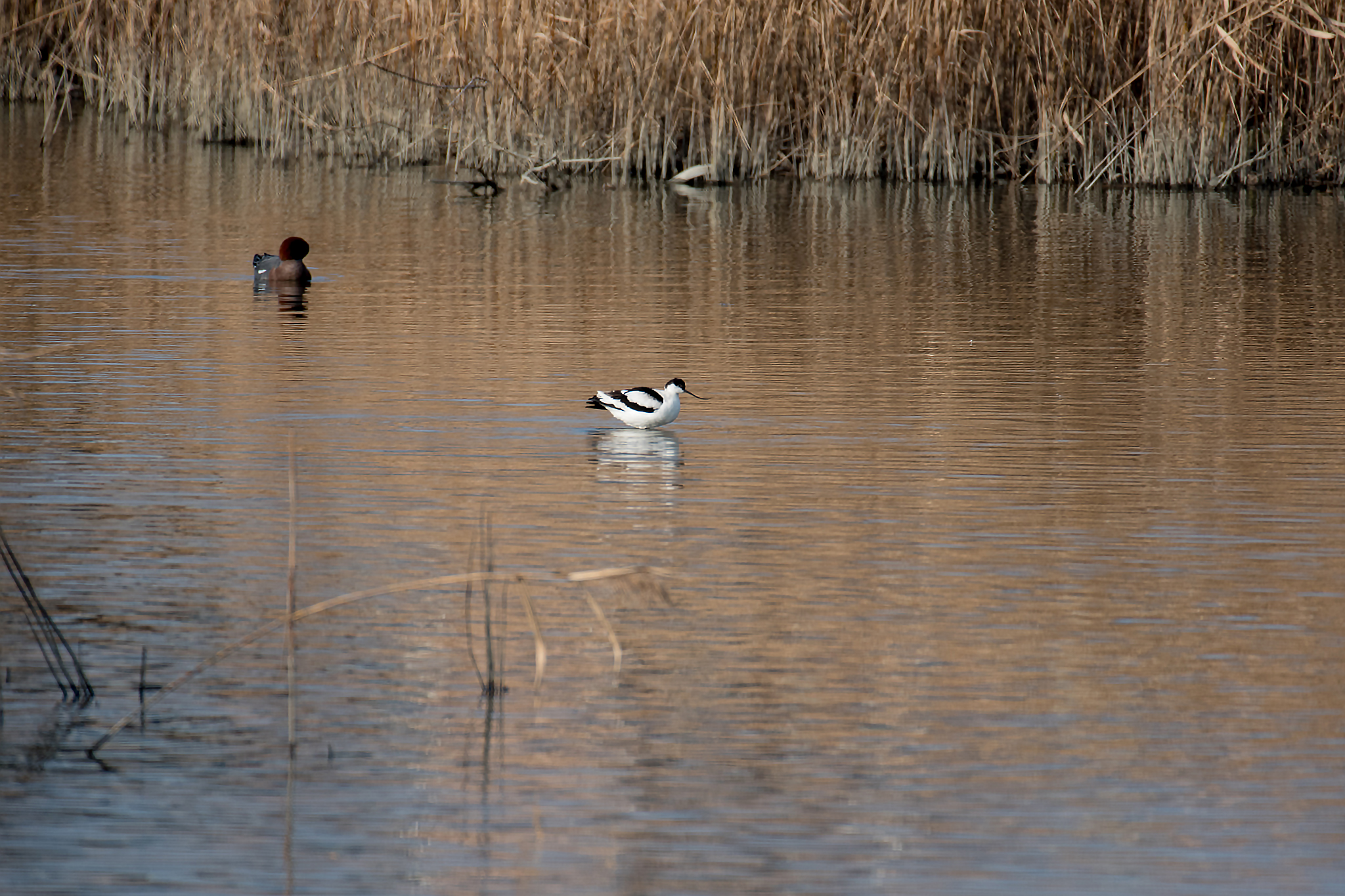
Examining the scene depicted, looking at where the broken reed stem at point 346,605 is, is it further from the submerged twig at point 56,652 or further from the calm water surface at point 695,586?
the submerged twig at point 56,652

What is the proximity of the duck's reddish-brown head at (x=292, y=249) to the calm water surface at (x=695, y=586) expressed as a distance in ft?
2.39

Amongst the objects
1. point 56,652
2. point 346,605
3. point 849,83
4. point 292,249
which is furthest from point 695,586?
point 849,83

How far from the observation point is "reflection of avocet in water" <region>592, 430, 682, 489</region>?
9000 mm

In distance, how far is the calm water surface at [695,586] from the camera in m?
4.89

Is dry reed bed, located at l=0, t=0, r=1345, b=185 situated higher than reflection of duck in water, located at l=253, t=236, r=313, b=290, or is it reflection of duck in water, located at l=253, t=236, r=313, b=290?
dry reed bed, located at l=0, t=0, r=1345, b=185

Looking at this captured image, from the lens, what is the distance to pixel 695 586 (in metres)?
7.07

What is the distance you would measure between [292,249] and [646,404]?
684 centimetres

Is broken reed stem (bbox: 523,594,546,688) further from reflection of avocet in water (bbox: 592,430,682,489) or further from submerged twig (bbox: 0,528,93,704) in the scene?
reflection of avocet in water (bbox: 592,430,682,489)

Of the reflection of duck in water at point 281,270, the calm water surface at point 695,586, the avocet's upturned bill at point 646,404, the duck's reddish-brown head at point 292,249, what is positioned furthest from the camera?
the duck's reddish-brown head at point 292,249

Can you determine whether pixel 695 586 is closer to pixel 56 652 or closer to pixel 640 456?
pixel 56 652

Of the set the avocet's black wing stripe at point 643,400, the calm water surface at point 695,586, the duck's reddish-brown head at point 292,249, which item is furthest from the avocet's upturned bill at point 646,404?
the duck's reddish-brown head at point 292,249

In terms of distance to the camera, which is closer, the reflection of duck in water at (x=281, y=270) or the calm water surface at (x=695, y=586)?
the calm water surface at (x=695, y=586)

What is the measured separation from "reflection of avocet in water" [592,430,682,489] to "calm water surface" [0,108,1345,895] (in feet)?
0.11

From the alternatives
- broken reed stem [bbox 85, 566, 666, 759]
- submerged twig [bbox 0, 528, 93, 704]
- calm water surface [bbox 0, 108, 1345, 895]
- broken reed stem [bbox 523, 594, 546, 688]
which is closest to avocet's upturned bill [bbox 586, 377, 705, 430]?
calm water surface [bbox 0, 108, 1345, 895]
